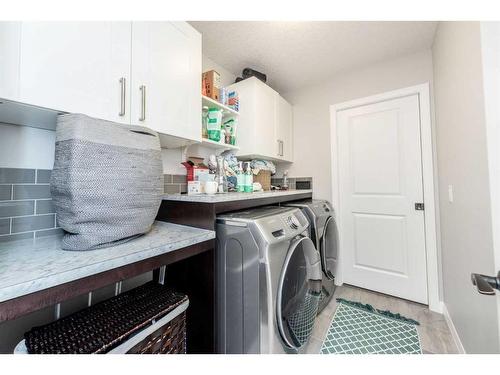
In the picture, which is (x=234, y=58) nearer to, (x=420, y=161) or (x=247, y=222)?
(x=247, y=222)

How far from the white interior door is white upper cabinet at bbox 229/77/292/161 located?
0.78 meters

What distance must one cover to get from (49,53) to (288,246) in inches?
55.3

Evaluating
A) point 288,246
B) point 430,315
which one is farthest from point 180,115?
point 430,315

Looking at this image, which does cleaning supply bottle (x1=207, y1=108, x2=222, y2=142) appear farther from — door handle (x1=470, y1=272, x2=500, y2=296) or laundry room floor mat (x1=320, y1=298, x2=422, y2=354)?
laundry room floor mat (x1=320, y1=298, x2=422, y2=354)

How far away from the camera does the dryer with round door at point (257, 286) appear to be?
3.18 ft

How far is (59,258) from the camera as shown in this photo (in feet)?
2.34

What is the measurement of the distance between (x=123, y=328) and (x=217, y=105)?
163 centimetres

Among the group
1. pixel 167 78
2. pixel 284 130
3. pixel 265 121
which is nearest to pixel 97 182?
pixel 167 78

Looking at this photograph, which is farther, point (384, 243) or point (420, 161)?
point (384, 243)

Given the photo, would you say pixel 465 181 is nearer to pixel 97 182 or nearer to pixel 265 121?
pixel 265 121

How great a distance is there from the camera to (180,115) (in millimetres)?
1305

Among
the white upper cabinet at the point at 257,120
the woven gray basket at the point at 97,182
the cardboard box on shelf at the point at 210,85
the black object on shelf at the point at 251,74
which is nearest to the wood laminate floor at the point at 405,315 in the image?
the woven gray basket at the point at 97,182

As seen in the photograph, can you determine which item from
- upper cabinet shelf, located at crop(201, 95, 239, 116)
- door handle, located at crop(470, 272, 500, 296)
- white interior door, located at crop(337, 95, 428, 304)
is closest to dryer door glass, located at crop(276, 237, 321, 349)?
door handle, located at crop(470, 272, 500, 296)

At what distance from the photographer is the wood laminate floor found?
4.46 feet
